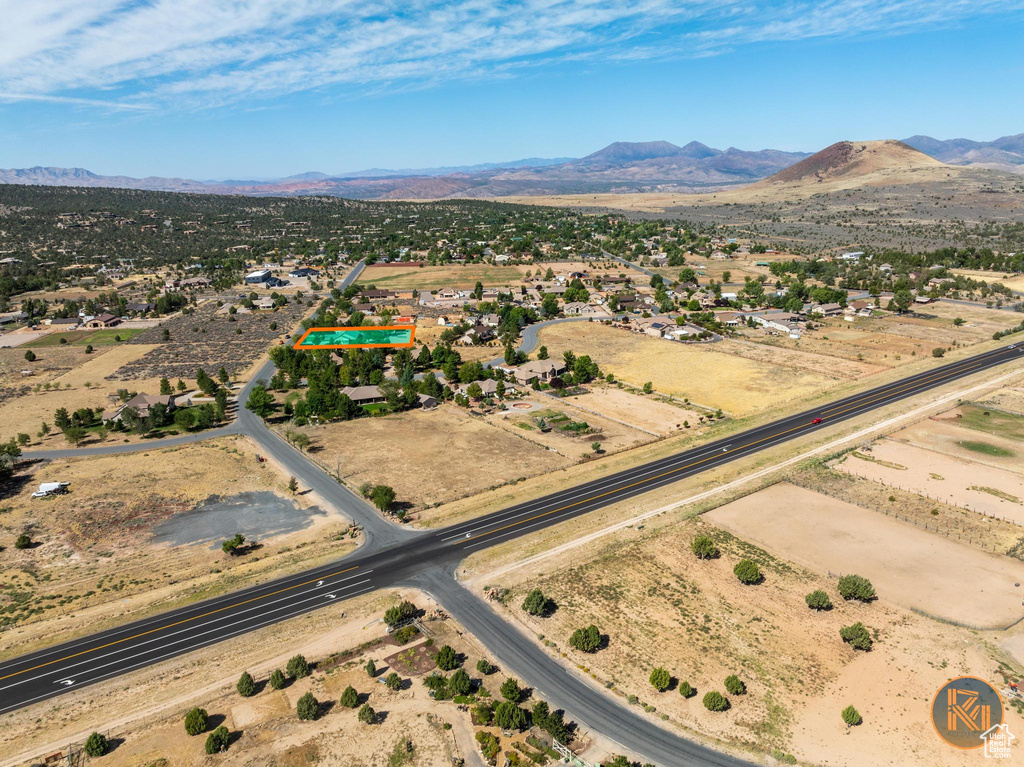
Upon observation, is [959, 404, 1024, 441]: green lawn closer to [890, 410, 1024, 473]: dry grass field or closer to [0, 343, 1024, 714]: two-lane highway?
[890, 410, 1024, 473]: dry grass field

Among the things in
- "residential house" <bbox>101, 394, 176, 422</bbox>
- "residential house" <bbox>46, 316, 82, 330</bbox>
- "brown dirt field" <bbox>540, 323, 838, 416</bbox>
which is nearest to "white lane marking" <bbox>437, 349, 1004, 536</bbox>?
"brown dirt field" <bbox>540, 323, 838, 416</bbox>

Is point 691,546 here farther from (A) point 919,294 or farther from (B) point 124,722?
(A) point 919,294

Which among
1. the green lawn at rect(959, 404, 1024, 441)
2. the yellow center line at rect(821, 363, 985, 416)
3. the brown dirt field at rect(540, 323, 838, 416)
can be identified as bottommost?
the green lawn at rect(959, 404, 1024, 441)

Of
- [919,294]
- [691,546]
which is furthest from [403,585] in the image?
[919,294]

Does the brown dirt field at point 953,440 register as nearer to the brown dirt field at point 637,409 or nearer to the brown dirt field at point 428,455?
the brown dirt field at point 637,409

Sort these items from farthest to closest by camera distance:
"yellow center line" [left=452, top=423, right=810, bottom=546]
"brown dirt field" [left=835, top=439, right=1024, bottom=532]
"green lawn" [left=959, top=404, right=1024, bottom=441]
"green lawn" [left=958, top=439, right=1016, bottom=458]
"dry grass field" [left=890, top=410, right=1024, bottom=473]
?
"green lawn" [left=959, top=404, right=1024, bottom=441] < "green lawn" [left=958, top=439, right=1016, bottom=458] < "dry grass field" [left=890, top=410, right=1024, bottom=473] < "brown dirt field" [left=835, top=439, right=1024, bottom=532] < "yellow center line" [left=452, top=423, right=810, bottom=546]

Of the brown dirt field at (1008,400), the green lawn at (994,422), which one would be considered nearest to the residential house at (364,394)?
the green lawn at (994,422)
